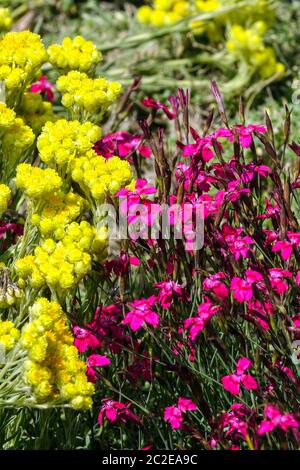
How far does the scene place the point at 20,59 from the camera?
2297mm

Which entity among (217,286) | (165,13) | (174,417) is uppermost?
(165,13)

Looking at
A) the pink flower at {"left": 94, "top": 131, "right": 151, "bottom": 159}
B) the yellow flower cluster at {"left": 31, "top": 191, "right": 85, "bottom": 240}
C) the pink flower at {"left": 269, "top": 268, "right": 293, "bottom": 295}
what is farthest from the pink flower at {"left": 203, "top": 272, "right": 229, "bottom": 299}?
the pink flower at {"left": 94, "top": 131, "right": 151, "bottom": 159}

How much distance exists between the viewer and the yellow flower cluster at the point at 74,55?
7.84ft

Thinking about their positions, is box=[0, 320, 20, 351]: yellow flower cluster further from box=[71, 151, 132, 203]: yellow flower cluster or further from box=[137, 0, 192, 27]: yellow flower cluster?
box=[137, 0, 192, 27]: yellow flower cluster

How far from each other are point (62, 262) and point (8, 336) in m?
0.20

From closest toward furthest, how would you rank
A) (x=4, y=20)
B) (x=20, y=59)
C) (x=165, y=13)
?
(x=20, y=59) < (x=4, y=20) < (x=165, y=13)

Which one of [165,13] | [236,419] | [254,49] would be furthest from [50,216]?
[165,13]

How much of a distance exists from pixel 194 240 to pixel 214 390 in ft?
1.27

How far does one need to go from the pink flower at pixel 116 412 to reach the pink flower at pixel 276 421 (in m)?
0.42

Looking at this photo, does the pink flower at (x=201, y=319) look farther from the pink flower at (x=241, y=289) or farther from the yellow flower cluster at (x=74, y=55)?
the yellow flower cluster at (x=74, y=55)

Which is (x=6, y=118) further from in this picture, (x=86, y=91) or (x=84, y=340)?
(x=84, y=340)

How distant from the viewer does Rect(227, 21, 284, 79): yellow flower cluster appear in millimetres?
4074
